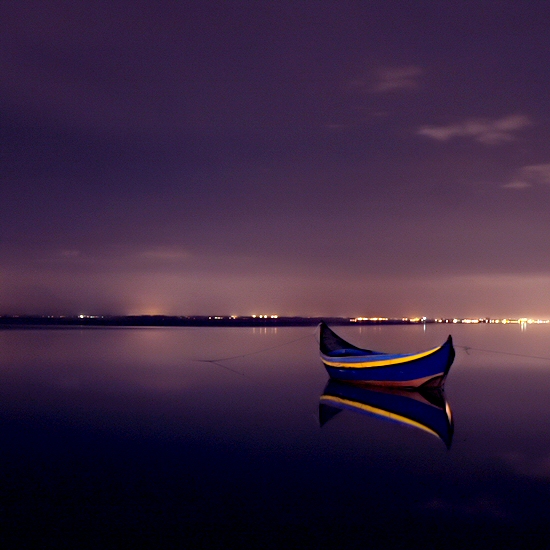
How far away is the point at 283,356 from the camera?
3644 centimetres

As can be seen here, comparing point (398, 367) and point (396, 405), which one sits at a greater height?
point (398, 367)

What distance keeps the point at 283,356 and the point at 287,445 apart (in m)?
25.0

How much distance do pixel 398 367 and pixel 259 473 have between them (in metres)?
11.5

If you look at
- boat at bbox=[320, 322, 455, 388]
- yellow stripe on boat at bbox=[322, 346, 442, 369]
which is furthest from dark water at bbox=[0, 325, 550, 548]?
yellow stripe on boat at bbox=[322, 346, 442, 369]

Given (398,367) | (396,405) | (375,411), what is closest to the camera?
(375,411)

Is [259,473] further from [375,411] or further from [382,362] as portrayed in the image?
[382,362]

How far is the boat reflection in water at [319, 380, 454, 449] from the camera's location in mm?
14063

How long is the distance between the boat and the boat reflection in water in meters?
0.37

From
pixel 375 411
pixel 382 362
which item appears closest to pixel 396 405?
pixel 375 411

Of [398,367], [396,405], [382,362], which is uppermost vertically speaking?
[382,362]

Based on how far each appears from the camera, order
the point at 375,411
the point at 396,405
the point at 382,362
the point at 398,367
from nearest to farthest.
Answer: the point at 375,411 → the point at 396,405 → the point at 398,367 → the point at 382,362

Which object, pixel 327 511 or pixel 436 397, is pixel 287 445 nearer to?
pixel 327 511

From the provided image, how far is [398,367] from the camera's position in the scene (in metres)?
19.8

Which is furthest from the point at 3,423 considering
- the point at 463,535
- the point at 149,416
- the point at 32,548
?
the point at 463,535
